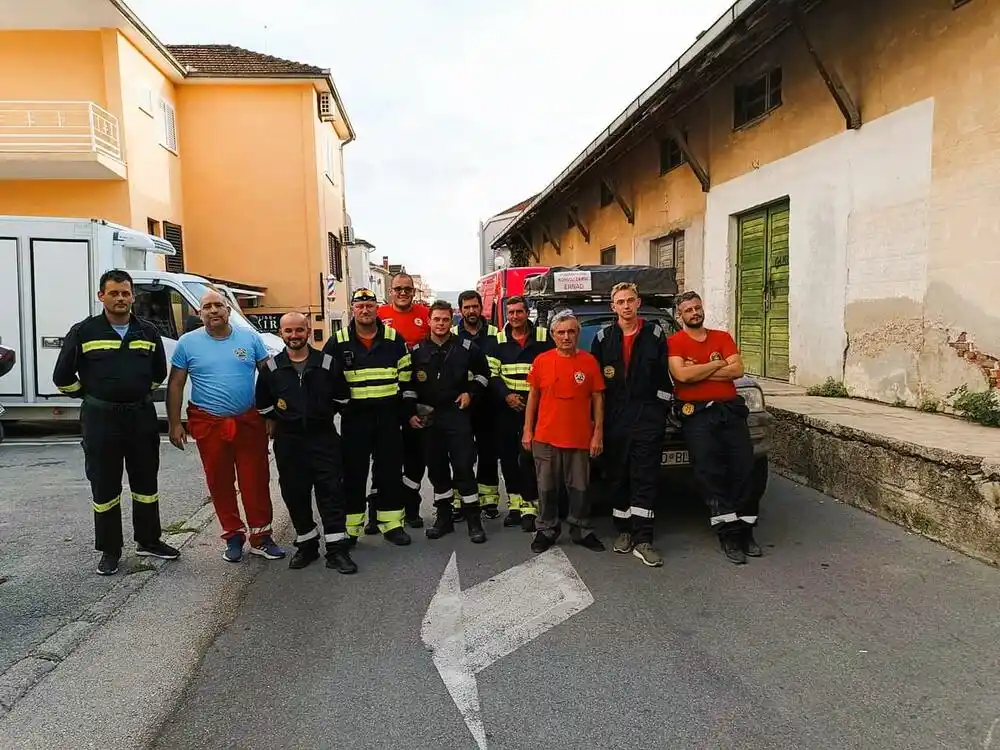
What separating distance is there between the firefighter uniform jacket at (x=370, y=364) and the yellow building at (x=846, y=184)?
5.64 meters

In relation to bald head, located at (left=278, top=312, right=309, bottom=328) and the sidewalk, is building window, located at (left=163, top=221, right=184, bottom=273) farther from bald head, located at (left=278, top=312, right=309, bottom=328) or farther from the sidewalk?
the sidewalk

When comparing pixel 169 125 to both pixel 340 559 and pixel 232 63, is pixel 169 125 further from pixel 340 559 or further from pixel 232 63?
pixel 340 559

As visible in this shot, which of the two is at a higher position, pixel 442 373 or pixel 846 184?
pixel 846 184

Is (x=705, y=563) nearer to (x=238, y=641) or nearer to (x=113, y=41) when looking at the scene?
(x=238, y=641)

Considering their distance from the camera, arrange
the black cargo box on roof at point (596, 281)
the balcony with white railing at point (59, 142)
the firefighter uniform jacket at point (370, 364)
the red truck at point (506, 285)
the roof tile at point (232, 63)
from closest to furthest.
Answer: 1. the firefighter uniform jacket at point (370, 364)
2. the black cargo box on roof at point (596, 281)
3. the red truck at point (506, 285)
4. the balcony with white railing at point (59, 142)
5. the roof tile at point (232, 63)

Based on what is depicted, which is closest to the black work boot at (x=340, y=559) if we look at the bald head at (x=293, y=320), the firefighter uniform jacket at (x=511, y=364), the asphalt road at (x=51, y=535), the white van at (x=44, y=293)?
the asphalt road at (x=51, y=535)

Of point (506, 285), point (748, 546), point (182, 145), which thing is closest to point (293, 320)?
point (748, 546)

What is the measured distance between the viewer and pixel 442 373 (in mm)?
5316

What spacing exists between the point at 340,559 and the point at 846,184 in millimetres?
7619

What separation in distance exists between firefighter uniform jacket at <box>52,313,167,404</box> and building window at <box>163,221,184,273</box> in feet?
52.5

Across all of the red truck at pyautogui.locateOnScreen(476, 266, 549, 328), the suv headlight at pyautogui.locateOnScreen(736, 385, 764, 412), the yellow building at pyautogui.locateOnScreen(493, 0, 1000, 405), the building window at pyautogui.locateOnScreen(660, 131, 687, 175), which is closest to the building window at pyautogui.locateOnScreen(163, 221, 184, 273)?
the red truck at pyautogui.locateOnScreen(476, 266, 549, 328)

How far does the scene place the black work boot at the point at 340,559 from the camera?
472cm

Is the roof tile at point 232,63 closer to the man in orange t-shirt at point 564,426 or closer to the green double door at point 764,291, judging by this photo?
the green double door at point 764,291

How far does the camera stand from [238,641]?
3.74 metres
